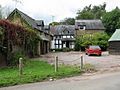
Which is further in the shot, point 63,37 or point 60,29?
point 60,29

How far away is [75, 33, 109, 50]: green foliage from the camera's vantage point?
6638 cm

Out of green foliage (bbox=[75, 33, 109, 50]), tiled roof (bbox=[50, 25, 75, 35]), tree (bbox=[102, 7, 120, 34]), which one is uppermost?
tree (bbox=[102, 7, 120, 34])

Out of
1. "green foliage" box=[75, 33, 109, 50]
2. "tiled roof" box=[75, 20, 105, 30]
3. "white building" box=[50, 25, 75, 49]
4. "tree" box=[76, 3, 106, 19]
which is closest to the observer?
"green foliage" box=[75, 33, 109, 50]

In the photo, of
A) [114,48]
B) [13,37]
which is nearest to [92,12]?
[114,48]

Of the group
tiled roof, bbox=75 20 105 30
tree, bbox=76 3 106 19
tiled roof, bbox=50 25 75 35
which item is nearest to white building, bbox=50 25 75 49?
tiled roof, bbox=50 25 75 35

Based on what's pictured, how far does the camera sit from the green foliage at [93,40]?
6638 cm

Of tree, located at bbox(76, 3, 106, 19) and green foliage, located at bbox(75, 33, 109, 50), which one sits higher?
tree, located at bbox(76, 3, 106, 19)

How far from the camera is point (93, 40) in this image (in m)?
67.8

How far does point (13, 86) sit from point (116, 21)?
248 ft

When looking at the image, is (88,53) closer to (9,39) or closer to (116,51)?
(116,51)

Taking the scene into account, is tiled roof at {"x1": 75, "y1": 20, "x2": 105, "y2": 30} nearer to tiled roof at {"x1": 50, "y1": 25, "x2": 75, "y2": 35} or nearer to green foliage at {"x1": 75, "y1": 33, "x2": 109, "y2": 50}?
tiled roof at {"x1": 50, "y1": 25, "x2": 75, "y2": 35}

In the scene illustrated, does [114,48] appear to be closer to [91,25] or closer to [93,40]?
[93,40]

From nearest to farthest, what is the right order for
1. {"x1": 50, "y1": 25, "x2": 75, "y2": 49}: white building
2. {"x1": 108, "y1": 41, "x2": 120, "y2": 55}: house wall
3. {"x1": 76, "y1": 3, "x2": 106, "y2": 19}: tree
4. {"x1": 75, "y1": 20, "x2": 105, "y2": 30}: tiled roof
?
{"x1": 108, "y1": 41, "x2": 120, "y2": 55}: house wall
{"x1": 50, "y1": 25, "x2": 75, "y2": 49}: white building
{"x1": 75, "y1": 20, "x2": 105, "y2": 30}: tiled roof
{"x1": 76, "y1": 3, "x2": 106, "y2": 19}: tree

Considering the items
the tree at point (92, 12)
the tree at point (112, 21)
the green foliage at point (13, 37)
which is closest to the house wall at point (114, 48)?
the green foliage at point (13, 37)
